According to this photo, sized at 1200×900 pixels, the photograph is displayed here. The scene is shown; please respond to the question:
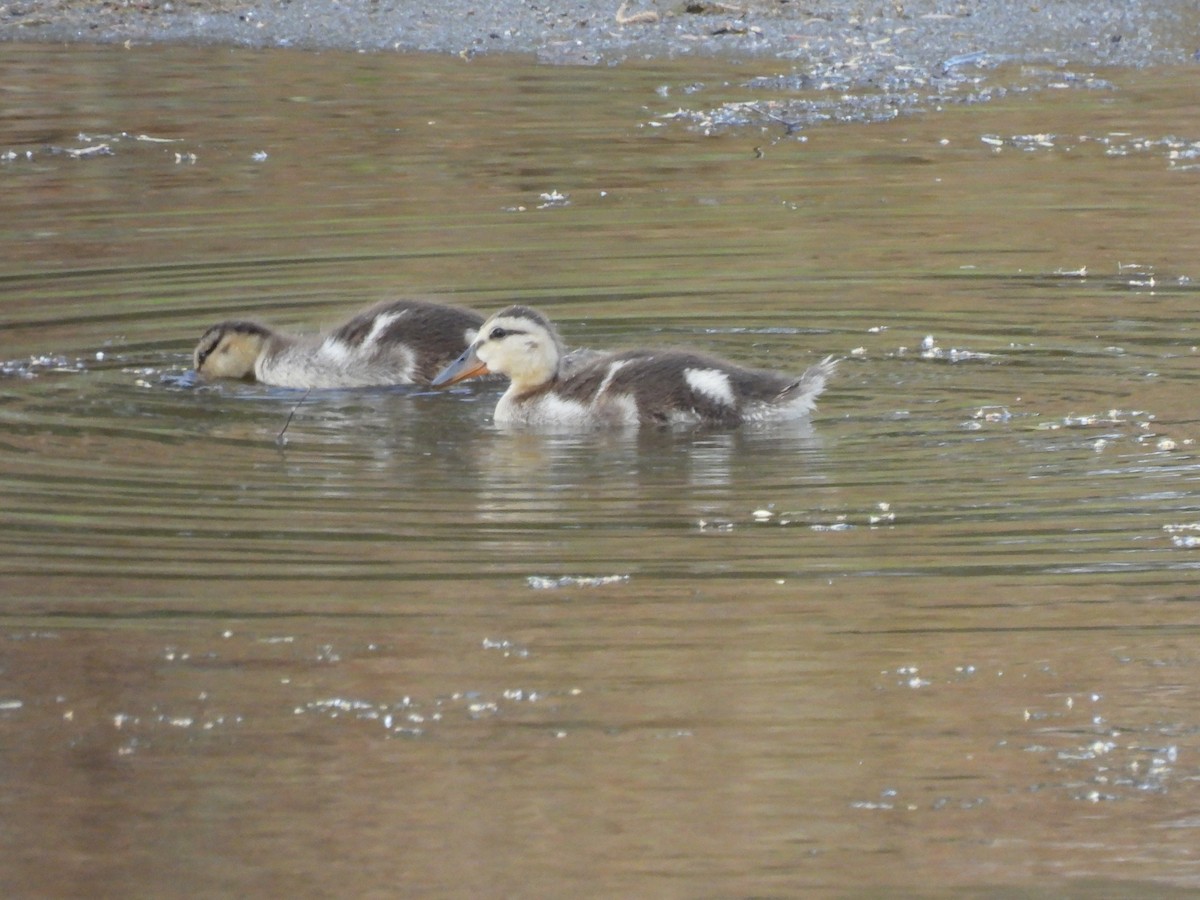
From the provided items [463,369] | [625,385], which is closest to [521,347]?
[463,369]

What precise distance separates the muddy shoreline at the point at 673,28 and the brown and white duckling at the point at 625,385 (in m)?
7.94

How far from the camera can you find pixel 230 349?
27.8 feet

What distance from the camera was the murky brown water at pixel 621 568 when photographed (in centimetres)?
405

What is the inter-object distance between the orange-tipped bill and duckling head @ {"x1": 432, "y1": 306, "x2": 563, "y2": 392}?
0.13 m

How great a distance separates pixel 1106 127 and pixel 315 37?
6.44 m

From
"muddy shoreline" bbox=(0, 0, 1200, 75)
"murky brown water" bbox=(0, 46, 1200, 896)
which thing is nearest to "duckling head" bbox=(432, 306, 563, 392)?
"murky brown water" bbox=(0, 46, 1200, 896)

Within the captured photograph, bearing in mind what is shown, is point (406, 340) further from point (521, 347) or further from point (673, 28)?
point (673, 28)

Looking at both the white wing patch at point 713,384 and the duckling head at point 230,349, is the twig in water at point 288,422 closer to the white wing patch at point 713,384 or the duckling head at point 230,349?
the duckling head at point 230,349

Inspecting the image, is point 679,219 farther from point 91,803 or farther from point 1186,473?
point 91,803

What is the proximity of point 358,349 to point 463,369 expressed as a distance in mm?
513

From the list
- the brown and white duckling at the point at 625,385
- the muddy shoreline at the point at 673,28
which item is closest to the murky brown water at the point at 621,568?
the brown and white duckling at the point at 625,385

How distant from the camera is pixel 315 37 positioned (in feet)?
56.6

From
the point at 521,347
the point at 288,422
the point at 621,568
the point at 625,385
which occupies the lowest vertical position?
the point at 621,568

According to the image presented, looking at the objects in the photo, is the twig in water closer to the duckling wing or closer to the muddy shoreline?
the duckling wing
